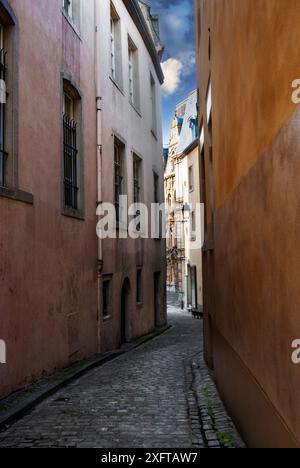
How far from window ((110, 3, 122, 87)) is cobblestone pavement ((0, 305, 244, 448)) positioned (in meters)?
8.68

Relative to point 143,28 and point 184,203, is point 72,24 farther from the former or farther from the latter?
point 184,203

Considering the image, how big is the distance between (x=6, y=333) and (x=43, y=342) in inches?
60.3


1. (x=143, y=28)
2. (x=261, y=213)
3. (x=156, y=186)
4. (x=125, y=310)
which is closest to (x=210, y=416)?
(x=261, y=213)

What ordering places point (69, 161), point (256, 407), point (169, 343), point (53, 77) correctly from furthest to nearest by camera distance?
point (169, 343), point (69, 161), point (53, 77), point (256, 407)

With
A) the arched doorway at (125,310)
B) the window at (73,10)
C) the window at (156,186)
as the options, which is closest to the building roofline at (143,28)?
the window at (156,186)

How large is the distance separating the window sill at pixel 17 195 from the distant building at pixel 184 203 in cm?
2146

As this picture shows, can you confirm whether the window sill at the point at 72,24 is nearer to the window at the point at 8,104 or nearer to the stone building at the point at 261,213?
the window at the point at 8,104

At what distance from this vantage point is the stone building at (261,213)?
294cm

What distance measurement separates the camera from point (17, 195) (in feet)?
24.5

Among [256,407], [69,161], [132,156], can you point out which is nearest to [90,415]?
[256,407]

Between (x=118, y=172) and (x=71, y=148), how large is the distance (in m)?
4.32

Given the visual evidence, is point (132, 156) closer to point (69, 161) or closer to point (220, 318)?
point (69, 161)

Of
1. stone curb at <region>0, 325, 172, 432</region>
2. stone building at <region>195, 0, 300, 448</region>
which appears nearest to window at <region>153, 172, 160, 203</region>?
stone curb at <region>0, 325, 172, 432</region>
